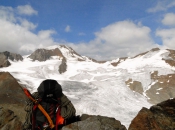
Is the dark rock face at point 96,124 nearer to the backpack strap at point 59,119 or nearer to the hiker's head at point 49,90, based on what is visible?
the backpack strap at point 59,119

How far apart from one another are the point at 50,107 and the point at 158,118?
377cm

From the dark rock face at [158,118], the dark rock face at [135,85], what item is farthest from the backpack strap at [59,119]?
the dark rock face at [135,85]

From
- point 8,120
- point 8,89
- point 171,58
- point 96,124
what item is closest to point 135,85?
point 171,58

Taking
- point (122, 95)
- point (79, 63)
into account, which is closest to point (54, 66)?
point (79, 63)

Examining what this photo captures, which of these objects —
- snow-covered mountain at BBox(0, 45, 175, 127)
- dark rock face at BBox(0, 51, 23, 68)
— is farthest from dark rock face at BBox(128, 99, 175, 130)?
dark rock face at BBox(0, 51, 23, 68)

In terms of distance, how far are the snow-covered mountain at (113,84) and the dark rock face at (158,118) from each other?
54.2 meters

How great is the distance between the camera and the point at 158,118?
264 inches

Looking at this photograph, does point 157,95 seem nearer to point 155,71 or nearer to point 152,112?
point 155,71

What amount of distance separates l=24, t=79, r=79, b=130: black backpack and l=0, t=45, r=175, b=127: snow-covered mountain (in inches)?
2220

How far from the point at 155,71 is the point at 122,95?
4355 cm

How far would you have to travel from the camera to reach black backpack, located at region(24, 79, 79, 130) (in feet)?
16.9

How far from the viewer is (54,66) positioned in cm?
15438

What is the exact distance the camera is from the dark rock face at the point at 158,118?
6.48 metres

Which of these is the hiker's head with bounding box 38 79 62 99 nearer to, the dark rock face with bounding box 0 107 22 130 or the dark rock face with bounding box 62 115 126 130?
the dark rock face with bounding box 62 115 126 130
